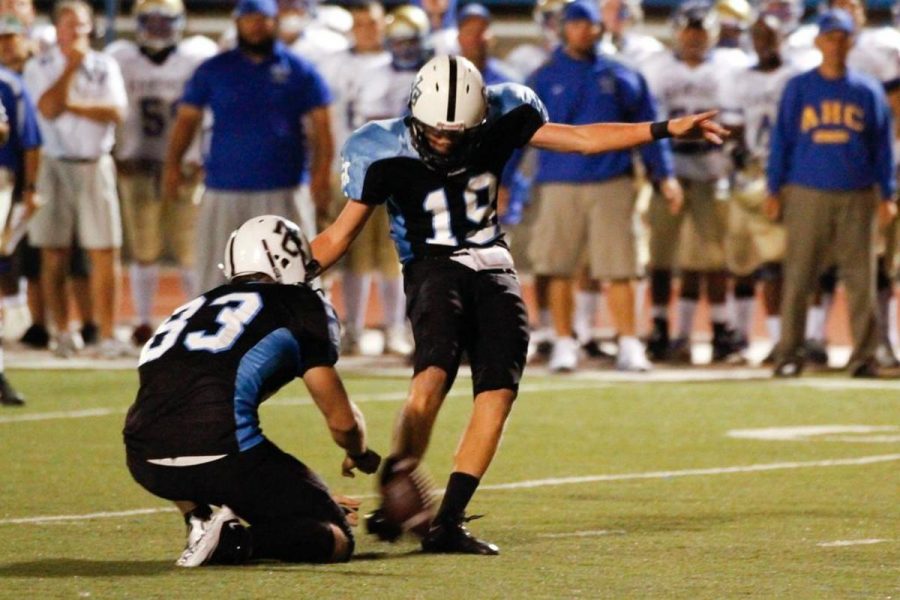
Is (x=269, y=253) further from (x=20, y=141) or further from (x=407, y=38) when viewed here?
(x=407, y=38)

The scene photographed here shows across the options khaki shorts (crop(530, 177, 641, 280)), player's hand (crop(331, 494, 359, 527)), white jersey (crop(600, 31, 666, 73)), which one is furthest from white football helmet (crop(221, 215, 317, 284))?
white jersey (crop(600, 31, 666, 73))

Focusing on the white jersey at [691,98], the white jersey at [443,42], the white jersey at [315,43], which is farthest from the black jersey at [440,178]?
the white jersey at [443,42]

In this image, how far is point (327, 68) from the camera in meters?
13.8

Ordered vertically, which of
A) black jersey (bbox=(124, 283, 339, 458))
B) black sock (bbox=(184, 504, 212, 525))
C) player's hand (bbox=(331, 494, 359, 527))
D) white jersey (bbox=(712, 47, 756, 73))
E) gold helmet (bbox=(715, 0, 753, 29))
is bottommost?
player's hand (bbox=(331, 494, 359, 527))

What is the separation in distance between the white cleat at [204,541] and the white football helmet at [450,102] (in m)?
1.30

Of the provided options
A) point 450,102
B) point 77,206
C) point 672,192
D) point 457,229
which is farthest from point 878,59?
point 450,102

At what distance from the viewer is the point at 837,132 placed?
1153cm

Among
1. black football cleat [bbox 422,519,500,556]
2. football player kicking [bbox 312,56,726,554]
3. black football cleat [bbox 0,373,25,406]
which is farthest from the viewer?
black football cleat [bbox 0,373,25,406]

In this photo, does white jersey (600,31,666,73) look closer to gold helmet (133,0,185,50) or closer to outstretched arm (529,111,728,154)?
gold helmet (133,0,185,50)

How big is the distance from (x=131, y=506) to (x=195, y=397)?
4.55 feet

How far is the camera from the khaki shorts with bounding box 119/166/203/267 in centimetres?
1350

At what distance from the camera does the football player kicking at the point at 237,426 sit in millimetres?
5898

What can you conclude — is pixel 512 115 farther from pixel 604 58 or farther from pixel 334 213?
pixel 334 213

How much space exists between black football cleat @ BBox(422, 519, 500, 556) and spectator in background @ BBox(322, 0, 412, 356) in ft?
22.4
